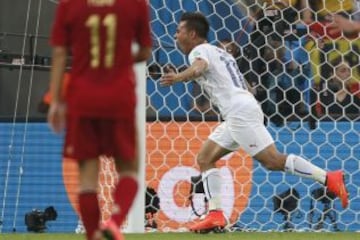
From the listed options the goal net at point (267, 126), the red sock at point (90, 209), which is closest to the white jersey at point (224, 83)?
the goal net at point (267, 126)

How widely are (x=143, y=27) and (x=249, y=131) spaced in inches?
125

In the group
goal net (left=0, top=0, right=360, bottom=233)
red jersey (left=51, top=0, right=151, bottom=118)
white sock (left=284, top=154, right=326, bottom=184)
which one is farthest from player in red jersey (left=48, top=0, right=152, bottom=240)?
goal net (left=0, top=0, right=360, bottom=233)

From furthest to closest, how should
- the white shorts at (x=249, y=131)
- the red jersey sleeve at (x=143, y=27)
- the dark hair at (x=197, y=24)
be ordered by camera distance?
the dark hair at (x=197, y=24) < the white shorts at (x=249, y=131) < the red jersey sleeve at (x=143, y=27)

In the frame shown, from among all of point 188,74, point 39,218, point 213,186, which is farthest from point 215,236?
point 39,218

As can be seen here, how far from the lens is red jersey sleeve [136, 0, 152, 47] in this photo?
5258 millimetres

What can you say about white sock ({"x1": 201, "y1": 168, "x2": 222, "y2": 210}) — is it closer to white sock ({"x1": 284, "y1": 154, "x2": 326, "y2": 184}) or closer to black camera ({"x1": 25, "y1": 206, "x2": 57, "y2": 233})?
white sock ({"x1": 284, "y1": 154, "x2": 326, "y2": 184})

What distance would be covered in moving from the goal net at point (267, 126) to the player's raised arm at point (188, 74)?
1.10 metres

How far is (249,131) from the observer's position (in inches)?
329

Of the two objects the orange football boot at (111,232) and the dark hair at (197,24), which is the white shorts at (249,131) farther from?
the orange football boot at (111,232)

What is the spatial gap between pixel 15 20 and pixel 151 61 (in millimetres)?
1820

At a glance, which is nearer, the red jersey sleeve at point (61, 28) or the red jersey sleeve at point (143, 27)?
the red jersey sleeve at point (61, 28)

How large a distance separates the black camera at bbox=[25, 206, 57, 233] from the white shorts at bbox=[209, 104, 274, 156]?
1810 mm

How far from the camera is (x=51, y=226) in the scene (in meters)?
9.30

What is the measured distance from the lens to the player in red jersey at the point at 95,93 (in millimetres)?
5066
